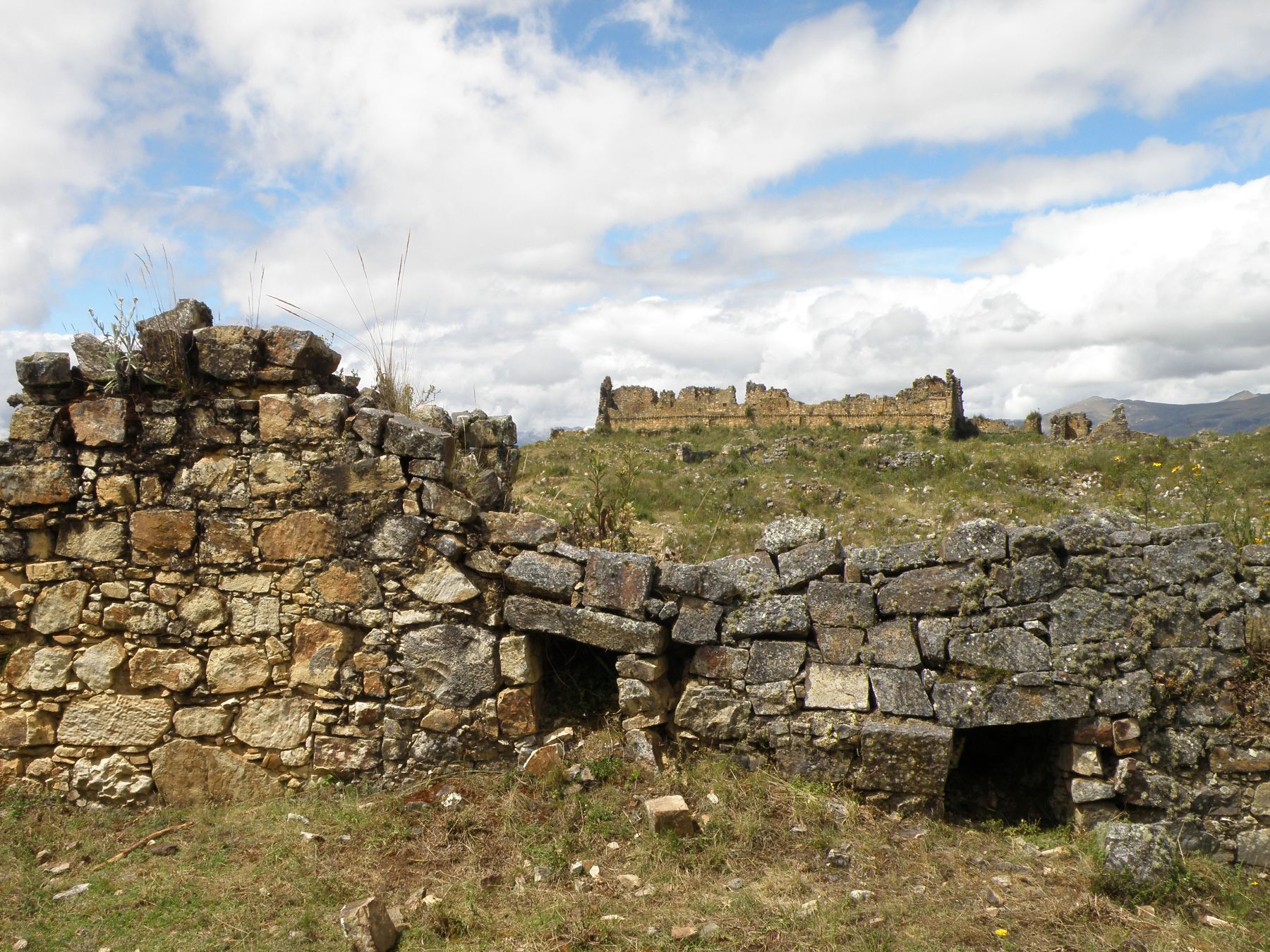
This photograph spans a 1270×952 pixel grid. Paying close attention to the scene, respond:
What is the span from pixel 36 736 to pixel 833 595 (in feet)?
17.5

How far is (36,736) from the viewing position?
5285mm

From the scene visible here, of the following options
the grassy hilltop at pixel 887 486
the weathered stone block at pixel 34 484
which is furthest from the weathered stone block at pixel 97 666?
the grassy hilltop at pixel 887 486

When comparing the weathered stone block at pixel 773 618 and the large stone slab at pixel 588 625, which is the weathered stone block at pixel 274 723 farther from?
the weathered stone block at pixel 773 618

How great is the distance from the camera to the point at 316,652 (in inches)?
209

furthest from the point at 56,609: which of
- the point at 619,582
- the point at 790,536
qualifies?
the point at 790,536

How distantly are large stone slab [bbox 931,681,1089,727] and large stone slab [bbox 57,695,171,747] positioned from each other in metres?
5.10

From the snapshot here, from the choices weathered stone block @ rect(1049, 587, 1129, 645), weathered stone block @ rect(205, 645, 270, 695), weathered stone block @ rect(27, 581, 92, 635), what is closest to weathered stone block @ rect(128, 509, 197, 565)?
weathered stone block @ rect(27, 581, 92, 635)

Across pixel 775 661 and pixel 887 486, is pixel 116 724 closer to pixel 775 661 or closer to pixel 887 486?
pixel 775 661

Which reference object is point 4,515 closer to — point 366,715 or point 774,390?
point 366,715

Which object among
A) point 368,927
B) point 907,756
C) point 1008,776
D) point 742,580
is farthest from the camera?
point 1008,776

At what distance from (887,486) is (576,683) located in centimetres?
1374

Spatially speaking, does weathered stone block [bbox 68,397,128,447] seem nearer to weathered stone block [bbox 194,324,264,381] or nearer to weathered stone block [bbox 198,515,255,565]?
weathered stone block [bbox 194,324,264,381]

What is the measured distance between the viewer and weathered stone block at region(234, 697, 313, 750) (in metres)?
5.33

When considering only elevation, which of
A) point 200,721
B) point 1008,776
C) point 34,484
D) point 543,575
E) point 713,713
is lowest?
point 1008,776
